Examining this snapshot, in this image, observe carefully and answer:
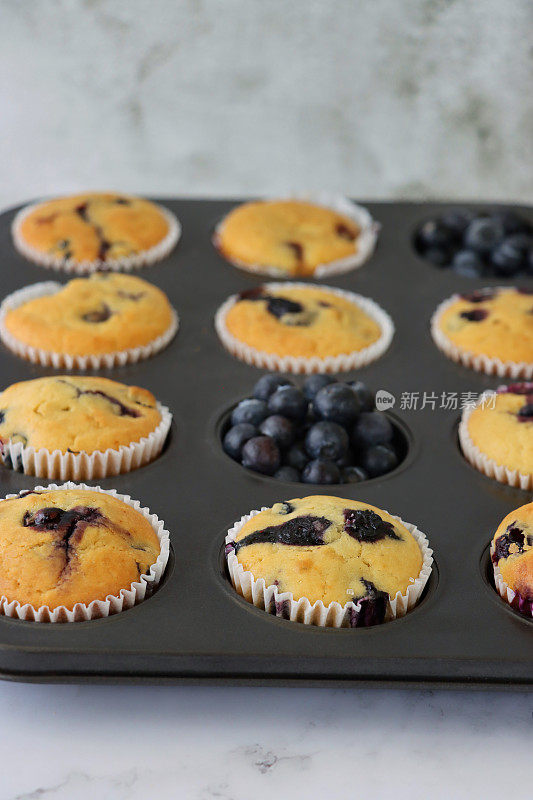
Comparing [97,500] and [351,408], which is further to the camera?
[351,408]

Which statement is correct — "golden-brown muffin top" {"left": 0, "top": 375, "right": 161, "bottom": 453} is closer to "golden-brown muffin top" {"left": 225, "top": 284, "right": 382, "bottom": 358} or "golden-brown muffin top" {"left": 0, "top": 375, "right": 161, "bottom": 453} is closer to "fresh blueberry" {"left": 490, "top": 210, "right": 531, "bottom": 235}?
"golden-brown muffin top" {"left": 225, "top": 284, "right": 382, "bottom": 358}

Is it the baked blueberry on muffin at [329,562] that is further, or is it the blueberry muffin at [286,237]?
the blueberry muffin at [286,237]

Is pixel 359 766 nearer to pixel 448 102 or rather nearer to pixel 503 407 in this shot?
pixel 503 407

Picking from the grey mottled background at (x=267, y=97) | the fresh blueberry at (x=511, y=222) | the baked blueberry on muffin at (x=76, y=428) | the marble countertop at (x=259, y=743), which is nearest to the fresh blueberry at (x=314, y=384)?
the baked blueberry on muffin at (x=76, y=428)

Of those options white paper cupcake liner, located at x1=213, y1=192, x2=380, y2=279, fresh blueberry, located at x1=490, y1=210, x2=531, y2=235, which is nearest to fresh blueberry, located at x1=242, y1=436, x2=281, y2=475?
white paper cupcake liner, located at x1=213, y1=192, x2=380, y2=279

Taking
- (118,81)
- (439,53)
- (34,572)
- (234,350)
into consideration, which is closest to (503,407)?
(234,350)

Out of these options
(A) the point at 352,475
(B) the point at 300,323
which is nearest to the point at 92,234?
(B) the point at 300,323

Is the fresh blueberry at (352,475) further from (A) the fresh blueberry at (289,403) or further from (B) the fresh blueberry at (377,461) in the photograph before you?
(A) the fresh blueberry at (289,403)
